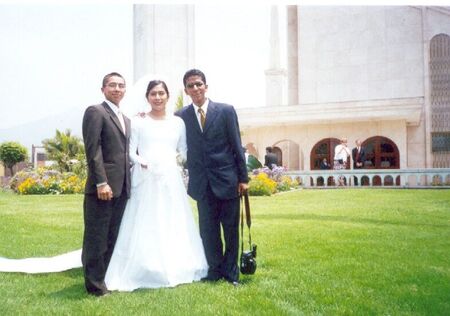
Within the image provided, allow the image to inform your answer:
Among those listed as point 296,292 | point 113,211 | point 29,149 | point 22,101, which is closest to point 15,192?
point 29,149

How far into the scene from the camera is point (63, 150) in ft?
66.9

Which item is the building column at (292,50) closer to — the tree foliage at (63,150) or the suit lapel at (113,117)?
the tree foliage at (63,150)

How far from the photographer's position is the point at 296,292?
13.8 feet

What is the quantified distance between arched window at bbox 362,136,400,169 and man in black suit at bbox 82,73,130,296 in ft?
59.1

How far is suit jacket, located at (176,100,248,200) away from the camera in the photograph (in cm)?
459

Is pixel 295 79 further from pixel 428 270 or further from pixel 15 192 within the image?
pixel 428 270

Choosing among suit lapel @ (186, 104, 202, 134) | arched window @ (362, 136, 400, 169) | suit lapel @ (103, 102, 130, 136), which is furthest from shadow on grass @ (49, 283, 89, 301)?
arched window @ (362, 136, 400, 169)

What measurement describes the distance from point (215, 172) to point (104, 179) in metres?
1.03

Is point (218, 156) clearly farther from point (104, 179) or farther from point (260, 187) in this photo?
point (260, 187)

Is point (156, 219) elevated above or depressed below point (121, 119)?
below

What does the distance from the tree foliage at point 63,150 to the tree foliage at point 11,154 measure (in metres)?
1.45

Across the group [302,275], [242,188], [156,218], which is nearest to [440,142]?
[302,275]

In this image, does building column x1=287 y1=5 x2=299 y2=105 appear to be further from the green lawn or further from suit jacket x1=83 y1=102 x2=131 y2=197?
suit jacket x1=83 y1=102 x2=131 y2=197

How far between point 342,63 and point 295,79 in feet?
11.4
